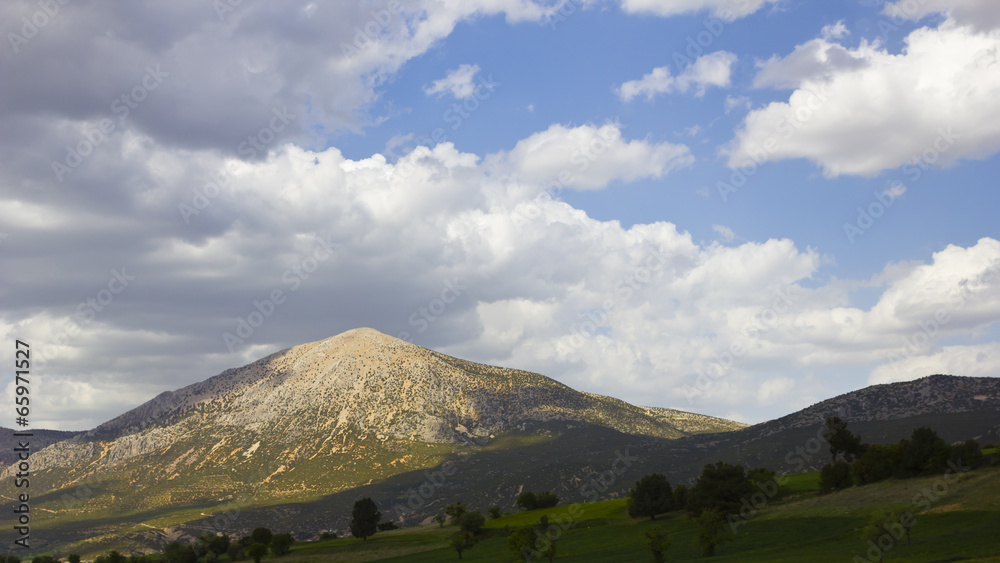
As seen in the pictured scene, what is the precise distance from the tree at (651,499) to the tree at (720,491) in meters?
7.11

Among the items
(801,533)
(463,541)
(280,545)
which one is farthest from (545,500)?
(801,533)

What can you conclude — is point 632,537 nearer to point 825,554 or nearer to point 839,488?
→ point 839,488

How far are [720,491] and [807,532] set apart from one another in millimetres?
22741

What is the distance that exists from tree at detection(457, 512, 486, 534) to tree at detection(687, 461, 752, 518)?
39.1 meters

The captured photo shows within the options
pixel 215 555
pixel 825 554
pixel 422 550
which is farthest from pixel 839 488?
pixel 215 555

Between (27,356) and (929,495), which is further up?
(27,356)

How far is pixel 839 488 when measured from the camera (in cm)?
9425

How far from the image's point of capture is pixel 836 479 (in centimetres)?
9462

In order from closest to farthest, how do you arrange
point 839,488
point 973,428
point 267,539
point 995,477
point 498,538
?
1. point 995,477
2. point 839,488
3. point 498,538
4. point 267,539
5. point 973,428

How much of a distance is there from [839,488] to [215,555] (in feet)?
383

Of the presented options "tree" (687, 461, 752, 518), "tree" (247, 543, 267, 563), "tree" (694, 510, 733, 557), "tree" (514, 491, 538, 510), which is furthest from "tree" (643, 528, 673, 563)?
"tree" (514, 491, 538, 510)

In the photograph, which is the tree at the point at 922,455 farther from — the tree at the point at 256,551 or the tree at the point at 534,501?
the tree at the point at 256,551

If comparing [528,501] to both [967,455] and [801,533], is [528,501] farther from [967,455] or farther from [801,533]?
[967,455]

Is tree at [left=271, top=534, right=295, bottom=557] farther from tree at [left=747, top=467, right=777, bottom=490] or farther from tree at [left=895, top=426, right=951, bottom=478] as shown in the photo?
tree at [left=895, top=426, right=951, bottom=478]
